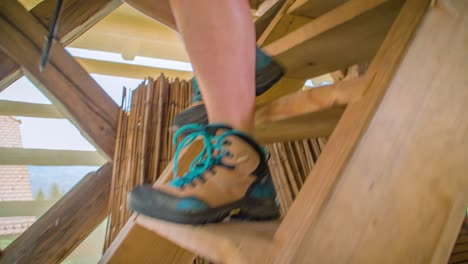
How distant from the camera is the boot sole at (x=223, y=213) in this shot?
57cm

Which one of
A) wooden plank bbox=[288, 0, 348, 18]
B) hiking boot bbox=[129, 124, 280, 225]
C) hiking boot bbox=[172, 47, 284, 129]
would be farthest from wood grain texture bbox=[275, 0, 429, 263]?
wooden plank bbox=[288, 0, 348, 18]

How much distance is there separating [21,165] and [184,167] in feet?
4.46

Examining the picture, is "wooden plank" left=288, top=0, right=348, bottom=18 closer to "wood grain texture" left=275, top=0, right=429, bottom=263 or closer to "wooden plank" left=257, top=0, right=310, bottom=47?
"wooden plank" left=257, top=0, right=310, bottom=47

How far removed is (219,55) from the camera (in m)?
0.66

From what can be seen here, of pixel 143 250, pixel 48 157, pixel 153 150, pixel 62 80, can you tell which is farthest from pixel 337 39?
pixel 48 157

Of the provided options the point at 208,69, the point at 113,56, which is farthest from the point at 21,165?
the point at 208,69

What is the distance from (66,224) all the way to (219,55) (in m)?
1.40

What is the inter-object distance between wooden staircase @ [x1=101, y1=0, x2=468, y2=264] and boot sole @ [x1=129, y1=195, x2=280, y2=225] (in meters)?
0.02

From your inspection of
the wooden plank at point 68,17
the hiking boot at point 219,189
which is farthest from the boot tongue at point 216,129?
the wooden plank at point 68,17

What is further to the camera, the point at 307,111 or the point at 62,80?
the point at 62,80

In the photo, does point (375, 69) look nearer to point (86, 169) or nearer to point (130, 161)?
point (130, 161)

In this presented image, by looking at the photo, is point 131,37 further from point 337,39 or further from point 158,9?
point 337,39

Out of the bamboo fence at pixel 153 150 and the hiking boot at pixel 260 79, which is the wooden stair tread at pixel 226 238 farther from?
the bamboo fence at pixel 153 150

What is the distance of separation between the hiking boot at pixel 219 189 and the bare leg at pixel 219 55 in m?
0.04
